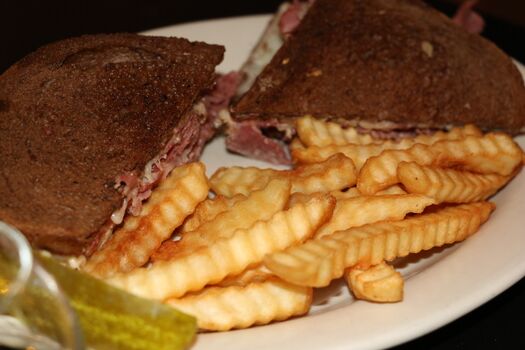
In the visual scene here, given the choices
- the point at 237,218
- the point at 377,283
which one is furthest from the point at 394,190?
the point at 237,218

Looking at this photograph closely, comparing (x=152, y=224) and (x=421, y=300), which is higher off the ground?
(x=421, y=300)

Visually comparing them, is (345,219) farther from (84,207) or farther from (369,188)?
(84,207)

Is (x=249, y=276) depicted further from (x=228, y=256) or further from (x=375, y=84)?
(x=375, y=84)

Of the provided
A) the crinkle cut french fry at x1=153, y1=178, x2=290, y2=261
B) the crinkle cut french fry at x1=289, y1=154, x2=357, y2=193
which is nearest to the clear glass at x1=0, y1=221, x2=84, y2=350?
the crinkle cut french fry at x1=153, y1=178, x2=290, y2=261

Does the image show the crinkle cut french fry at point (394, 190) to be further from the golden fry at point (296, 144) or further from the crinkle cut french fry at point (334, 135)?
the golden fry at point (296, 144)

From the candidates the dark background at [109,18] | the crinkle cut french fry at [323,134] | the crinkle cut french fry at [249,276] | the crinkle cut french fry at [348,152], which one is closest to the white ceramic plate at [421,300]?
the crinkle cut french fry at [249,276]

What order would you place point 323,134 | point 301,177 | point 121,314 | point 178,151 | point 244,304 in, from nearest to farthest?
point 121,314 < point 244,304 < point 301,177 < point 323,134 < point 178,151
